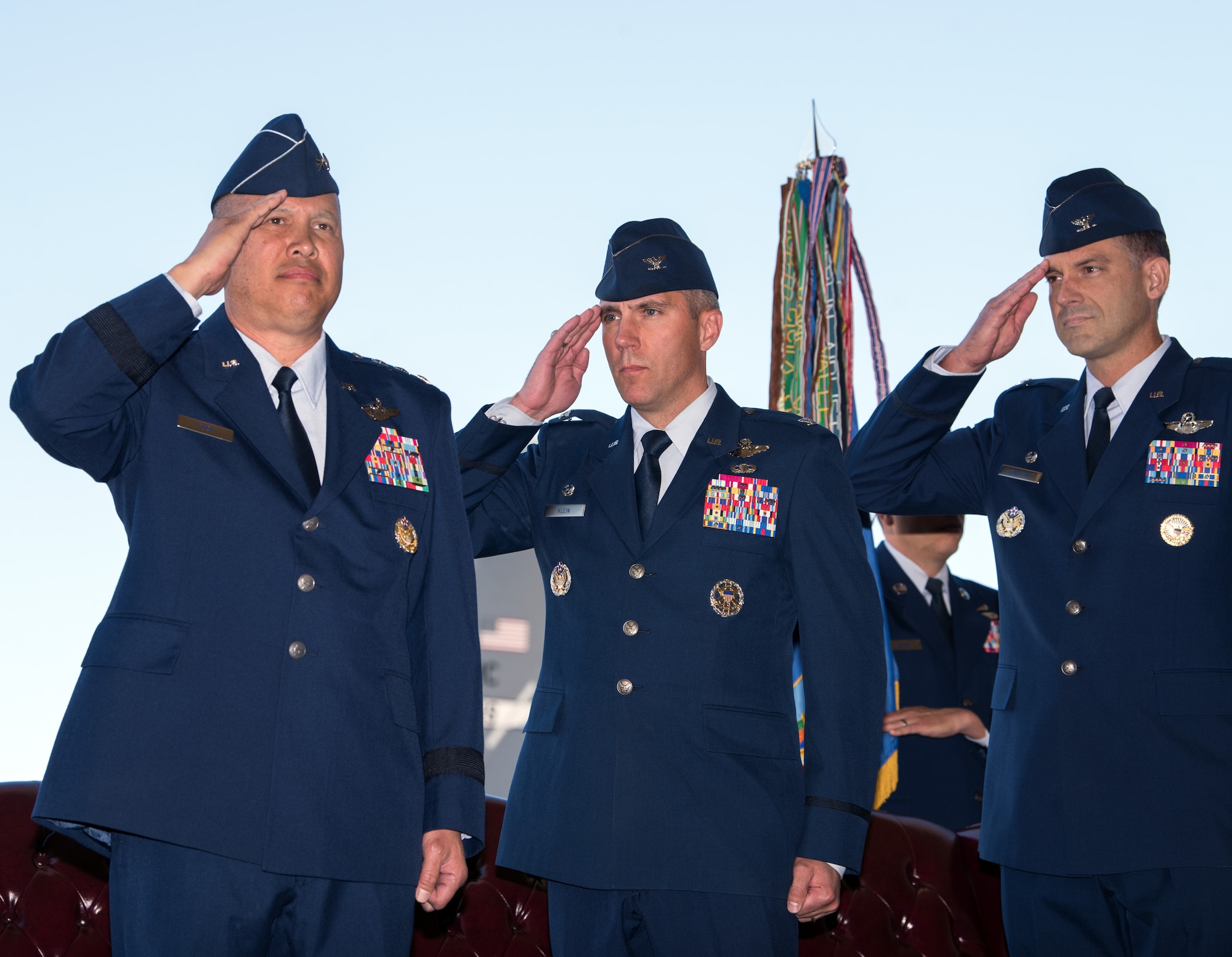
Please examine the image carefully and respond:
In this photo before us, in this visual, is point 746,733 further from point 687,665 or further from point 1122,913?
point 1122,913

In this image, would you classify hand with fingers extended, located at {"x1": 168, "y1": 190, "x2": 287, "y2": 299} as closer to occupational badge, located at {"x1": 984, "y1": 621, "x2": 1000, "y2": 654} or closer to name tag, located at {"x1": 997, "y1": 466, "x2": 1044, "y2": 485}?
name tag, located at {"x1": 997, "y1": 466, "x2": 1044, "y2": 485}

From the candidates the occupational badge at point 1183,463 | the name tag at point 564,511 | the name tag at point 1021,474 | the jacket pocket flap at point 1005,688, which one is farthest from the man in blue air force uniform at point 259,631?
the occupational badge at point 1183,463

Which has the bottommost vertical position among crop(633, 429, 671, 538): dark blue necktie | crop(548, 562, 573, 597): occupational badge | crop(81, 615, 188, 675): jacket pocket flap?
crop(81, 615, 188, 675): jacket pocket flap

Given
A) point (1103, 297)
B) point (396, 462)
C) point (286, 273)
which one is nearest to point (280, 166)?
point (286, 273)

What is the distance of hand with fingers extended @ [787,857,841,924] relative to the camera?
2.46 metres

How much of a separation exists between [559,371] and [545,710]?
86 centimetres

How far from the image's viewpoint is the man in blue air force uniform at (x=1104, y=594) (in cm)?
255

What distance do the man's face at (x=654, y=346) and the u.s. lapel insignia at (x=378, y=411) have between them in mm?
630

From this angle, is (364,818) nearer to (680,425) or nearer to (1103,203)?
(680,425)

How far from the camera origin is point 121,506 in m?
2.14

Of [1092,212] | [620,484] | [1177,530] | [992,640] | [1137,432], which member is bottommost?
[992,640]

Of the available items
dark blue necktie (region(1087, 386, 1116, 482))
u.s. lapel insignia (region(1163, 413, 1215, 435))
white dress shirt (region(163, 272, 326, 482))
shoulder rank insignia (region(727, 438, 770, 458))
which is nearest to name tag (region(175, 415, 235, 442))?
white dress shirt (region(163, 272, 326, 482))

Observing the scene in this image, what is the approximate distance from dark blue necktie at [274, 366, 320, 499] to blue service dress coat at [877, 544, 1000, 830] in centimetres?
267

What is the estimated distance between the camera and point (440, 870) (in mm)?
2180
